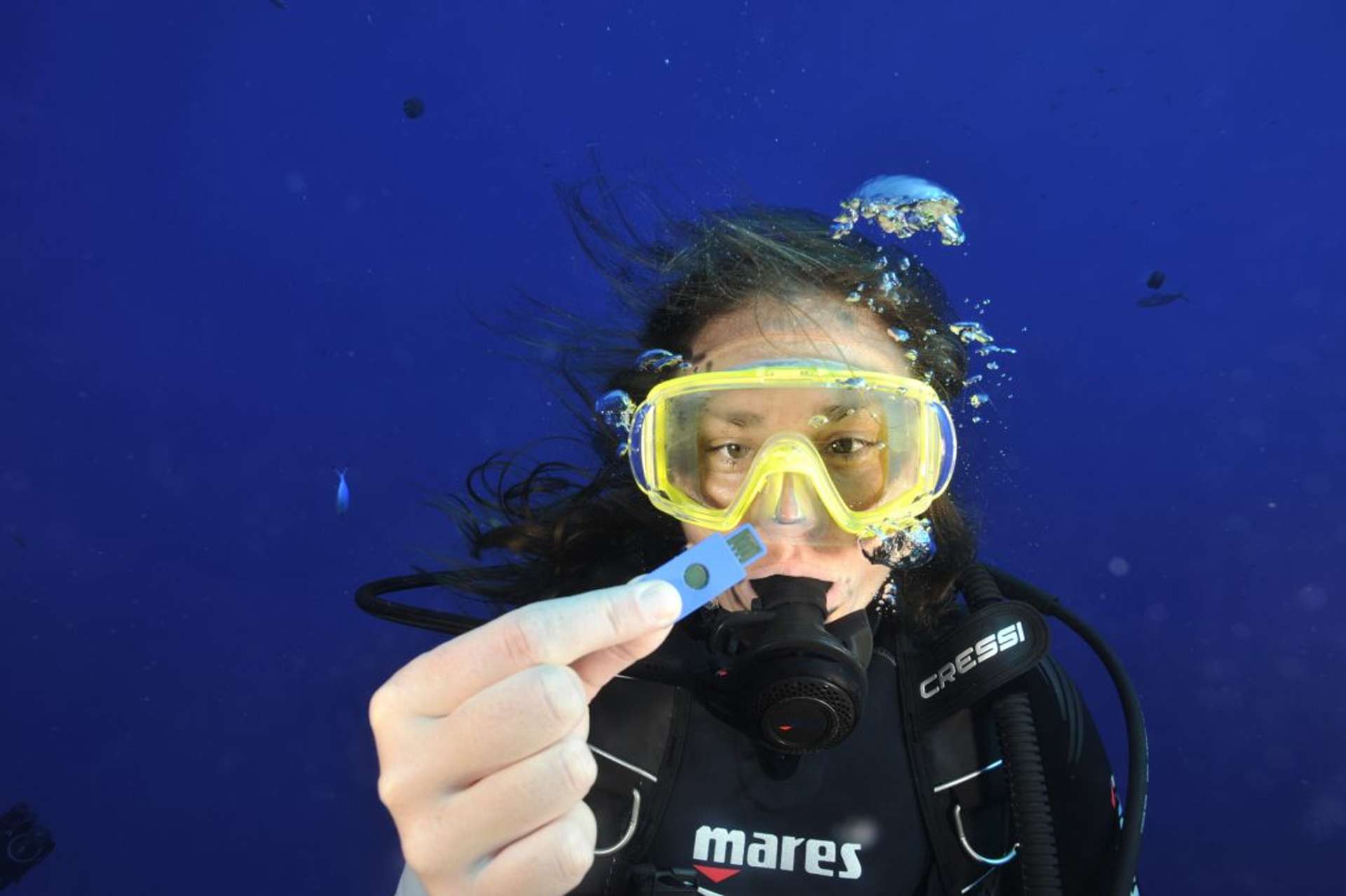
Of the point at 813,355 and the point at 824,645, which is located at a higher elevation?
the point at 813,355

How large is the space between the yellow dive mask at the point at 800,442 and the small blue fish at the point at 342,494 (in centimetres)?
275

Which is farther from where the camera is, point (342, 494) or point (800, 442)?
point (342, 494)

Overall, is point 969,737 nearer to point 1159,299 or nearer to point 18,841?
point 1159,299

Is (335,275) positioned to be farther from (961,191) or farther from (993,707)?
(993,707)

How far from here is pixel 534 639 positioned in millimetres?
1175

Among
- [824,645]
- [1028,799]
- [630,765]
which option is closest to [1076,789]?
[1028,799]

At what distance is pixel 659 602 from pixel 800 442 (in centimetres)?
115

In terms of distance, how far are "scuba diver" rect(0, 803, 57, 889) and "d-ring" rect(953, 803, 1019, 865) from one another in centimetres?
618

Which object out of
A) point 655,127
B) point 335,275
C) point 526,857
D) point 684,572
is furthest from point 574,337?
point 526,857

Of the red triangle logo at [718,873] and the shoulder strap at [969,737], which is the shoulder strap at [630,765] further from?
the shoulder strap at [969,737]

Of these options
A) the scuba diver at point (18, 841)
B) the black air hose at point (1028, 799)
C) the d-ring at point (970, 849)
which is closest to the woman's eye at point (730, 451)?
the black air hose at point (1028, 799)

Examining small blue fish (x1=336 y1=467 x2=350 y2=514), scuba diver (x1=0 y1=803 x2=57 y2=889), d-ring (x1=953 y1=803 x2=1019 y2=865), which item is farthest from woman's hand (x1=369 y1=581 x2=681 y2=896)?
scuba diver (x1=0 y1=803 x2=57 y2=889)

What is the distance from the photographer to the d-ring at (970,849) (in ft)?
7.41

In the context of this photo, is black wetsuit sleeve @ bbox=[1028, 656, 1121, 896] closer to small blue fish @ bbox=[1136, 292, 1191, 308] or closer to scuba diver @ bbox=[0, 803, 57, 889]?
small blue fish @ bbox=[1136, 292, 1191, 308]
